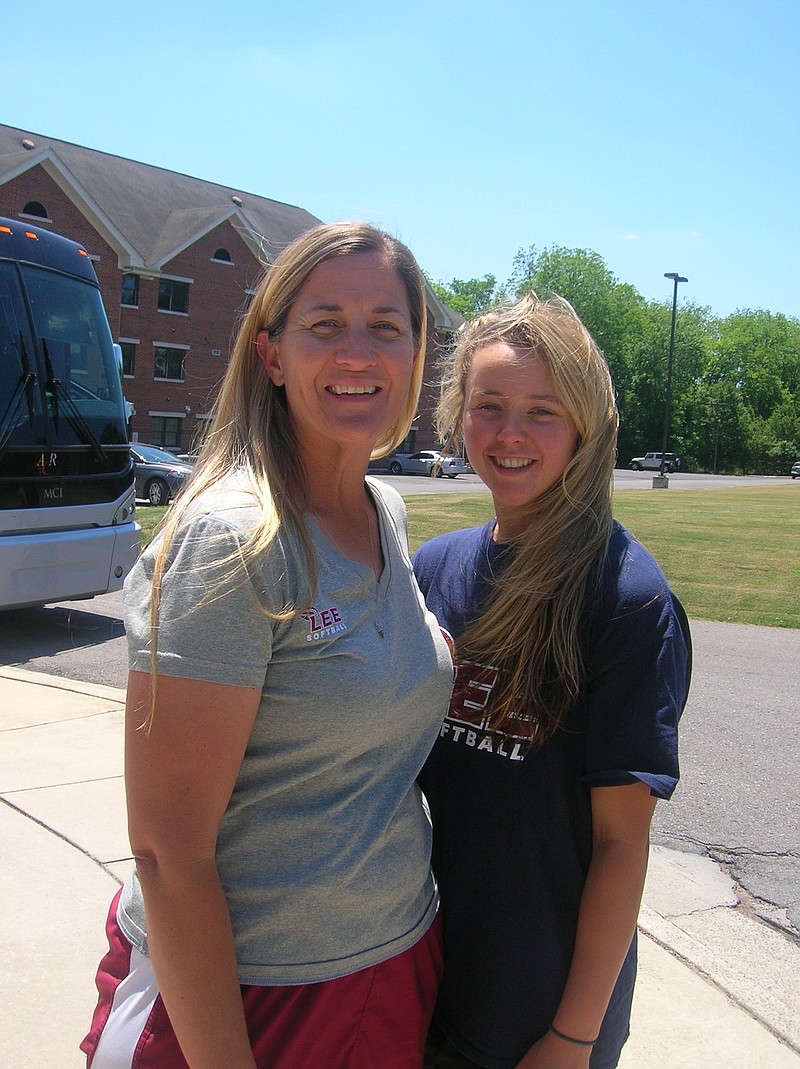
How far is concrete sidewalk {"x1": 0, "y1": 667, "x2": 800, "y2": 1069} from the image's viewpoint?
9.00 feet

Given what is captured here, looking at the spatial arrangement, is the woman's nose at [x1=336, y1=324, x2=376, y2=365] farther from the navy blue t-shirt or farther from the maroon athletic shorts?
the maroon athletic shorts

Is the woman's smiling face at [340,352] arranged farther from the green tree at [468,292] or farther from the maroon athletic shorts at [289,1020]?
the green tree at [468,292]

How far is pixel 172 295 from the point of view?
39594 mm

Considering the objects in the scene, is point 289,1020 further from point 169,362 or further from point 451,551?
point 169,362

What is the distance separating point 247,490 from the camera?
1409 millimetres

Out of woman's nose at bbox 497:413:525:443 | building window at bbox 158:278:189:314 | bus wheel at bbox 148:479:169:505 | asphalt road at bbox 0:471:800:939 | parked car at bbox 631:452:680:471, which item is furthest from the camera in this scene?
parked car at bbox 631:452:680:471

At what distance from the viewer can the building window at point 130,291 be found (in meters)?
38.0

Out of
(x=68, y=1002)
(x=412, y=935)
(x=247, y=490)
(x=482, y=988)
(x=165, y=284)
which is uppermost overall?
(x=165, y=284)

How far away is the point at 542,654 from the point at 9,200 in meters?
36.6

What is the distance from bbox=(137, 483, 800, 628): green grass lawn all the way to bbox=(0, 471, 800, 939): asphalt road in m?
1.30

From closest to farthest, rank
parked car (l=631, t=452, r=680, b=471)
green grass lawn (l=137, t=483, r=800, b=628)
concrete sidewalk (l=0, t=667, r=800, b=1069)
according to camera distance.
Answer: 1. concrete sidewalk (l=0, t=667, r=800, b=1069)
2. green grass lawn (l=137, t=483, r=800, b=628)
3. parked car (l=631, t=452, r=680, b=471)

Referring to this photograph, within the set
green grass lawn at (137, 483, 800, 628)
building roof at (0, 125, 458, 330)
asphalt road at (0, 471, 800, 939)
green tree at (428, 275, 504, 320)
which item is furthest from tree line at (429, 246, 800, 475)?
asphalt road at (0, 471, 800, 939)

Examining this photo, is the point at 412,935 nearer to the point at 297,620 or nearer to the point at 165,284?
the point at 297,620

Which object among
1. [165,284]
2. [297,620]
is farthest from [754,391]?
[297,620]
